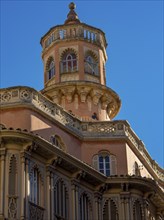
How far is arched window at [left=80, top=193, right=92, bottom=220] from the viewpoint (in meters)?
35.0

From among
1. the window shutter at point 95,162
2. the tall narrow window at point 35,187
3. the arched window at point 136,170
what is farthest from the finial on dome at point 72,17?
the tall narrow window at point 35,187

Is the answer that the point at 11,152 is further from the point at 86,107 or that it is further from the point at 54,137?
the point at 86,107

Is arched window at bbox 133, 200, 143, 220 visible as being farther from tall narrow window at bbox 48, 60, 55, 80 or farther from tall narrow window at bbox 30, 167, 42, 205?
tall narrow window at bbox 48, 60, 55, 80

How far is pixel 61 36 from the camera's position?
48.0 metres

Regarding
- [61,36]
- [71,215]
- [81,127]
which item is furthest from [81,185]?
[61,36]

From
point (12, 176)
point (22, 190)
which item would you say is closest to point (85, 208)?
point (22, 190)

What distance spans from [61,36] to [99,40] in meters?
3.05

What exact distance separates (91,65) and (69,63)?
1.70 metres

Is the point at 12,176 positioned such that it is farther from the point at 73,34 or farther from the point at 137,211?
the point at 73,34

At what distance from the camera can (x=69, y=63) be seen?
155 feet

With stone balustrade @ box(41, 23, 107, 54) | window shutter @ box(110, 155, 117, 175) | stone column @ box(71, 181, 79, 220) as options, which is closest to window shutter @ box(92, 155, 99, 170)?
window shutter @ box(110, 155, 117, 175)

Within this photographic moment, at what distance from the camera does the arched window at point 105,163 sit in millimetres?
38247

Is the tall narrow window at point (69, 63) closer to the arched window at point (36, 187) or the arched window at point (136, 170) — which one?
the arched window at point (136, 170)

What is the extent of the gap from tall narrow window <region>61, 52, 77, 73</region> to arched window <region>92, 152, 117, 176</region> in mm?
9782
